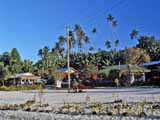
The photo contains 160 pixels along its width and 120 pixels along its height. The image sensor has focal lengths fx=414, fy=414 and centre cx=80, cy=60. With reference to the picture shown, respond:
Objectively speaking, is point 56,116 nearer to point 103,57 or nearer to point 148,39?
point 103,57

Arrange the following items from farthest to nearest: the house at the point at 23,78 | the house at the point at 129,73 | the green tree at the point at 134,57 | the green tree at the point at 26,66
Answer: the green tree at the point at 26,66 < the green tree at the point at 134,57 < the house at the point at 23,78 < the house at the point at 129,73

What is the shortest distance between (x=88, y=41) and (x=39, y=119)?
11561 centimetres

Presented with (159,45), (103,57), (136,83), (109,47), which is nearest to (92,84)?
(136,83)

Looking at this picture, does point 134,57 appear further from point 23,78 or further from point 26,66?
point 26,66

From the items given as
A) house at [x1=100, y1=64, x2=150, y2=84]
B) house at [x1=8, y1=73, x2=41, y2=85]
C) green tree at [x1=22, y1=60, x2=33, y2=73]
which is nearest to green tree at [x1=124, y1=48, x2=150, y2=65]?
house at [x1=8, y1=73, x2=41, y2=85]

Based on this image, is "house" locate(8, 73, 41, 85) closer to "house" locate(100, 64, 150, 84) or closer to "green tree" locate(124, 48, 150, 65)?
"green tree" locate(124, 48, 150, 65)

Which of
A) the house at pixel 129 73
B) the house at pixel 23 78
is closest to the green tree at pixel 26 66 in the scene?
the house at pixel 23 78

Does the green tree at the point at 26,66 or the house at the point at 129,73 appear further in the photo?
the green tree at the point at 26,66

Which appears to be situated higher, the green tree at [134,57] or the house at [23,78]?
the green tree at [134,57]

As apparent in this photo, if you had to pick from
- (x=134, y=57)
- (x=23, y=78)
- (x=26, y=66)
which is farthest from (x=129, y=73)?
(x=26, y=66)

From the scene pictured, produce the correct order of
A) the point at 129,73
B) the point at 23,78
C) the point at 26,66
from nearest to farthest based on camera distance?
the point at 129,73
the point at 23,78
the point at 26,66

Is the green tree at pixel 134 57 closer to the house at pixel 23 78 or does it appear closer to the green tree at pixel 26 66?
the house at pixel 23 78

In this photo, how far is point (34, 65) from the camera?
121 m

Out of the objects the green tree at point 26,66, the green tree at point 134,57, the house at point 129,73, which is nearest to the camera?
the house at point 129,73
